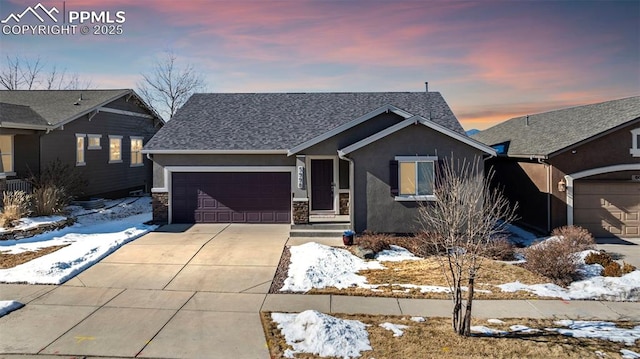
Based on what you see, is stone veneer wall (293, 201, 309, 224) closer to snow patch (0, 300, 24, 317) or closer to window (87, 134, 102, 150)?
snow patch (0, 300, 24, 317)

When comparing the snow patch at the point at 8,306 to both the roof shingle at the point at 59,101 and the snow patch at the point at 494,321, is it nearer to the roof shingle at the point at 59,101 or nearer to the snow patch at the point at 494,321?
the snow patch at the point at 494,321

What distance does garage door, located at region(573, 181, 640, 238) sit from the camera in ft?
47.7

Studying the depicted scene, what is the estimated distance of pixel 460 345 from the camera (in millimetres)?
6383

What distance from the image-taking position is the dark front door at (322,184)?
16.2 meters

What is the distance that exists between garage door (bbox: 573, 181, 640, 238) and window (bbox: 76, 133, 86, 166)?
2135 centimetres

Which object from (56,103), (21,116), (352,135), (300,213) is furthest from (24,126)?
(352,135)

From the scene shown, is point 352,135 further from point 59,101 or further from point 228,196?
point 59,101

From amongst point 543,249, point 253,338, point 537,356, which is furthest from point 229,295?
point 543,249

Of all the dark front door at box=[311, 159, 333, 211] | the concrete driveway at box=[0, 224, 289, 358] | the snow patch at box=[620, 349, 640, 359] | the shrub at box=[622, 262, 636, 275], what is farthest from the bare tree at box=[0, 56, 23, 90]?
the snow patch at box=[620, 349, 640, 359]

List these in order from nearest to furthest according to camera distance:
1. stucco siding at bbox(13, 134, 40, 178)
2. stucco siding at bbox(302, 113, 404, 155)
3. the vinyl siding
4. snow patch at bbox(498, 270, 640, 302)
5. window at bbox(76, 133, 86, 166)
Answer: snow patch at bbox(498, 270, 640, 302) → stucco siding at bbox(302, 113, 404, 155) → stucco siding at bbox(13, 134, 40, 178) → the vinyl siding → window at bbox(76, 133, 86, 166)

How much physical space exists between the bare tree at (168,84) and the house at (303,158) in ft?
63.1

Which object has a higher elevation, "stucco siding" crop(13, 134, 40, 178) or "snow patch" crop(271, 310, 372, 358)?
"stucco siding" crop(13, 134, 40, 178)

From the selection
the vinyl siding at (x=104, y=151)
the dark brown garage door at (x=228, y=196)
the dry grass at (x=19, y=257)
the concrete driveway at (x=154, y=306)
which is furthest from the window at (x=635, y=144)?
the vinyl siding at (x=104, y=151)

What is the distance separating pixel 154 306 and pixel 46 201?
32.3 feet
